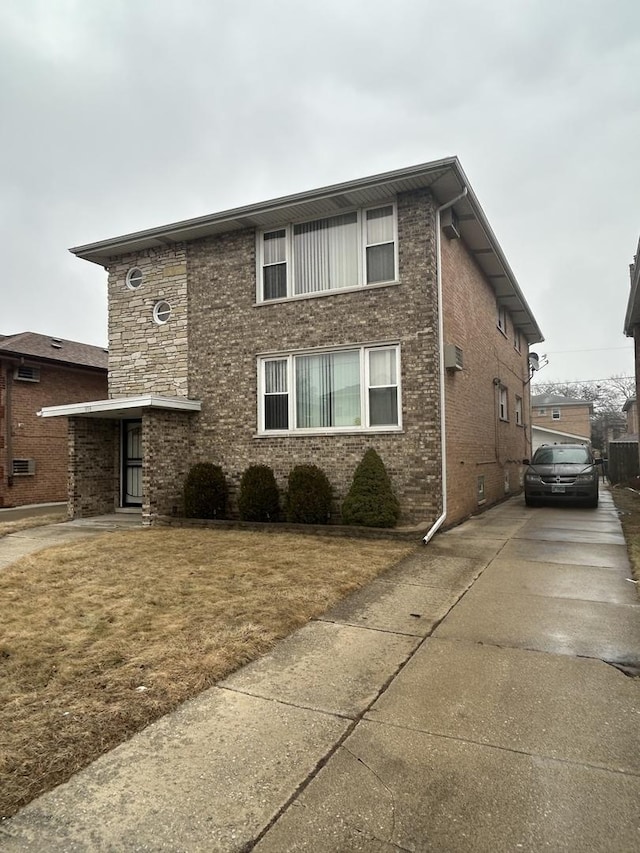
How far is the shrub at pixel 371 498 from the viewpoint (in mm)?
9141

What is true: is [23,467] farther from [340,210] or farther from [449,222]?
[449,222]

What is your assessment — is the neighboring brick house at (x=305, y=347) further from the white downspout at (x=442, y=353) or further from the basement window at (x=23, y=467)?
the basement window at (x=23, y=467)

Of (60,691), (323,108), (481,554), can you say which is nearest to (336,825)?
(60,691)

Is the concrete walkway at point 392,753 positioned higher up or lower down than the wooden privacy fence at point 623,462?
lower down

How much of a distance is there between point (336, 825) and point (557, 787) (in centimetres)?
102

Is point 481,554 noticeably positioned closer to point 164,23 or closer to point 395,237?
point 395,237

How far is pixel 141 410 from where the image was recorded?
1120 cm

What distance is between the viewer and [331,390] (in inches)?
416

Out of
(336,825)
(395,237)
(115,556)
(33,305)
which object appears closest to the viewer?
(336,825)

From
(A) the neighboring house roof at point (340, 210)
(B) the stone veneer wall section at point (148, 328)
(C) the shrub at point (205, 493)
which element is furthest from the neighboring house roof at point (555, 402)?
(C) the shrub at point (205, 493)

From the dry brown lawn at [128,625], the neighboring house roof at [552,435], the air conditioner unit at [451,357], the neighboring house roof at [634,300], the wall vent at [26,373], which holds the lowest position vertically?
the dry brown lawn at [128,625]

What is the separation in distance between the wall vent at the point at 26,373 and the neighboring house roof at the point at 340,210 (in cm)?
527

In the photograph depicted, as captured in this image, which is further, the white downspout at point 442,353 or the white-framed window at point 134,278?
the white-framed window at point 134,278

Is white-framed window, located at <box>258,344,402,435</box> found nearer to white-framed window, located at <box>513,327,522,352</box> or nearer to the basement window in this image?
the basement window
